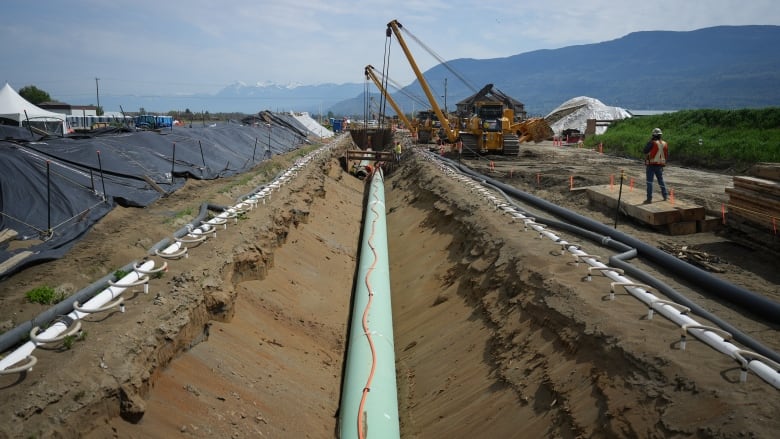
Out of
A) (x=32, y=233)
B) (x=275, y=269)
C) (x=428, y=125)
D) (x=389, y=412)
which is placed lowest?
(x=389, y=412)

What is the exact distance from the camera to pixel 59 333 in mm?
5160

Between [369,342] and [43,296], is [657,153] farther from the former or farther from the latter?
[43,296]

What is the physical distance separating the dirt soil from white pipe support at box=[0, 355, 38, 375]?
69mm

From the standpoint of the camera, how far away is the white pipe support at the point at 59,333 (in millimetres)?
4918

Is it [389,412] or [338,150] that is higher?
[338,150]

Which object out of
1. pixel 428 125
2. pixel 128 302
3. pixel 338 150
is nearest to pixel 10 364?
pixel 128 302

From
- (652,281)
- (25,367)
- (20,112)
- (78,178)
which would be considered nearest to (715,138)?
(652,281)

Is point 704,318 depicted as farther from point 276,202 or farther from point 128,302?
point 276,202

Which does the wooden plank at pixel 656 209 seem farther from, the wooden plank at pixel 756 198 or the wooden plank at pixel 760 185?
the wooden plank at pixel 760 185

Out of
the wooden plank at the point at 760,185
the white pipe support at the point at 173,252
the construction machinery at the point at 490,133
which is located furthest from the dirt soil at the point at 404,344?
the construction machinery at the point at 490,133

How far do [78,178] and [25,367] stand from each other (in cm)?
1068

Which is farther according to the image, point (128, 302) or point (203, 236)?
point (203, 236)

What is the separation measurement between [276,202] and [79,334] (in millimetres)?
8548

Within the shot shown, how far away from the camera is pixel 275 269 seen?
10.8 meters
